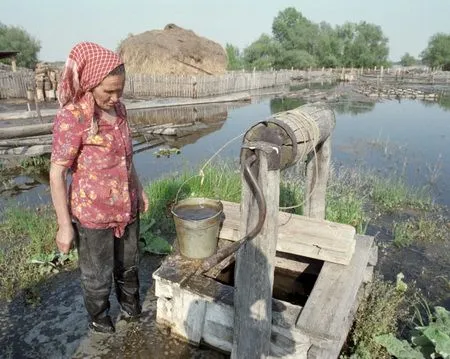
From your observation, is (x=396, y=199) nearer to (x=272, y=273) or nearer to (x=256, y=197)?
(x=272, y=273)

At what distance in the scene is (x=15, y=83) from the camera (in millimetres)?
19422

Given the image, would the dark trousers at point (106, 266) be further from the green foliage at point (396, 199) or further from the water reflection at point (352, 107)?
the water reflection at point (352, 107)

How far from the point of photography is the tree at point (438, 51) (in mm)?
63172

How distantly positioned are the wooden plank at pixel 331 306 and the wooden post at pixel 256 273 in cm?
29

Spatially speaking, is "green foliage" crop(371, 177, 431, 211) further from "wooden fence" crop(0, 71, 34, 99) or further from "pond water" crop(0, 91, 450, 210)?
"wooden fence" crop(0, 71, 34, 99)

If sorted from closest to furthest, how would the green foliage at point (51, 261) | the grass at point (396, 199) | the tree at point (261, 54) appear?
1. the green foliage at point (51, 261)
2. the grass at point (396, 199)
3. the tree at point (261, 54)

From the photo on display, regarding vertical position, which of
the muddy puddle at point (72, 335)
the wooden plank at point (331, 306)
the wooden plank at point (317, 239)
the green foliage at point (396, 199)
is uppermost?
the wooden plank at point (317, 239)

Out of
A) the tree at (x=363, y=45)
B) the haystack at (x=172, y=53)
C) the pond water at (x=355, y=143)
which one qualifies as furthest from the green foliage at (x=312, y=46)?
the pond water at (x=355, y=143)

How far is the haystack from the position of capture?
2750 cm

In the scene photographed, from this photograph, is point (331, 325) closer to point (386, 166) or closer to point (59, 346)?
point (59, 346)

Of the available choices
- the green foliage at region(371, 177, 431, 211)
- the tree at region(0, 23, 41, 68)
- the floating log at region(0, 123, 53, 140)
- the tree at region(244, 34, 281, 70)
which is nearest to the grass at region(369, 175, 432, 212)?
the green foliage at region(371, 177, 431, 211)

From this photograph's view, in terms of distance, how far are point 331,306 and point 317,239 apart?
66 centimetres

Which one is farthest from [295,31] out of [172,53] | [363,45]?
[172,53]

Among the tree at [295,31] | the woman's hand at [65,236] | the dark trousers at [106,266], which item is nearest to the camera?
the woman's hand at [65,236]
